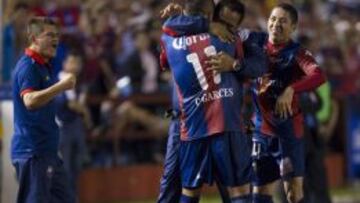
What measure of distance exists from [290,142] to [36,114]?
8.38ft

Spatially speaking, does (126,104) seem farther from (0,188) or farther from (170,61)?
(170,61)

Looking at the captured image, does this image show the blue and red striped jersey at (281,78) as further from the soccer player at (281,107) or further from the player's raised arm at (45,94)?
the player's raised arm at (45,94)

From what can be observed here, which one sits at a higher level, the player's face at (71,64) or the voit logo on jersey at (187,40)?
the voit logo on jersey at (187,40)

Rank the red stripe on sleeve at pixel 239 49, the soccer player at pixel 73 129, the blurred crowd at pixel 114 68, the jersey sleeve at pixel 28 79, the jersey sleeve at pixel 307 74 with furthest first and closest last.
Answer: the blurred crowd at pixel 114 68, the soccer player at pixel 73 129, the jersey sleeve at pixel 307 74, the jersey sleeve at pixel 28 79, the red stripe on sleeve at pixel 239 49

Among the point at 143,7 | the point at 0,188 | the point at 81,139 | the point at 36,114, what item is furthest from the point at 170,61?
the point at 143,7

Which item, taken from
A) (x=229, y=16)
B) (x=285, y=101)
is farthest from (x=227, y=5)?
(x=285, y=101)

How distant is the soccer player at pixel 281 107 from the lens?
10445 millimetres

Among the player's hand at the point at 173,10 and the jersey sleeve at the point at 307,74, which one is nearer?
the player's hand at the point at 173,10

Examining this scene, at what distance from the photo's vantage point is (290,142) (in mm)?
10906

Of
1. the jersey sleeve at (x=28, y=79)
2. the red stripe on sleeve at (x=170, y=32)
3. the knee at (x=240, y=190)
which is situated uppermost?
Answer: the red stripe on sleeve at (x=170, y=32)

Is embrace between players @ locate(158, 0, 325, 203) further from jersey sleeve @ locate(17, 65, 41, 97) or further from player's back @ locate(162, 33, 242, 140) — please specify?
jersey sleeve @ locate(17, 65, 41, 97)

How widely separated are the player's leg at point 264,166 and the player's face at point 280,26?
3.30 feet

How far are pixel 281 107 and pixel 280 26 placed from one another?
0.82 metres

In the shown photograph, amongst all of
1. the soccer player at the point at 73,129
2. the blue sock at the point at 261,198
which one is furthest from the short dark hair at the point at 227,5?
the soccer player at the point at 73,129
